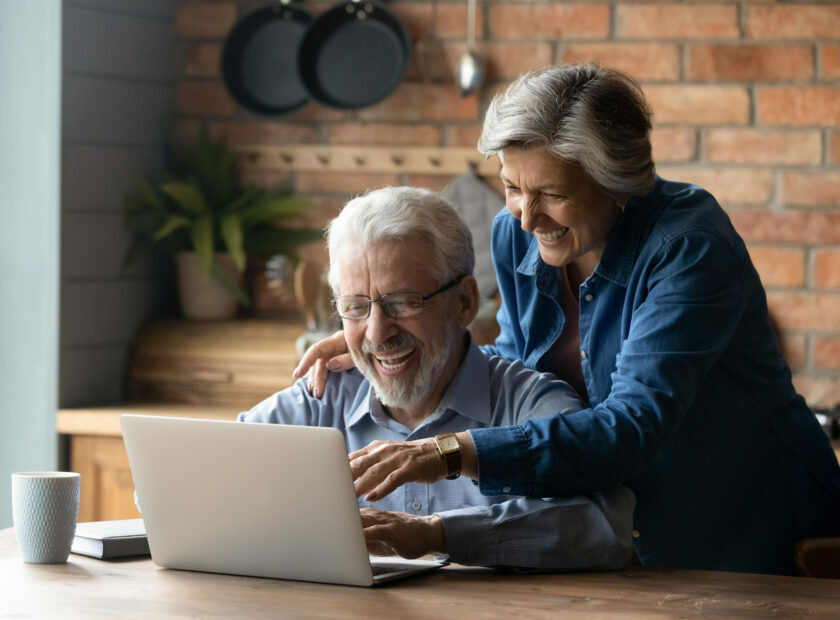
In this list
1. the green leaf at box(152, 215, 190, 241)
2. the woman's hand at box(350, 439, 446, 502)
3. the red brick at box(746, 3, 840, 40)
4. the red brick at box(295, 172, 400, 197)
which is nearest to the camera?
the woman's hand at box(350, 439, 446, 502)

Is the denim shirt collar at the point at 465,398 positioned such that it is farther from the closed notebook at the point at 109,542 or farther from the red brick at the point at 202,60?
the red brick at the point at 202,60

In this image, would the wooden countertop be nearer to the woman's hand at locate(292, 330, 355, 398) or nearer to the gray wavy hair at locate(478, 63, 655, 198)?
the woman's hand at locate(292, 330, 355, 398)

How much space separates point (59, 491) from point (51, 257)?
Result: 170 centimetres

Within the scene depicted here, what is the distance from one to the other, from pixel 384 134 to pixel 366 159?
0.09 m

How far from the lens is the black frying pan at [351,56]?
3439mm

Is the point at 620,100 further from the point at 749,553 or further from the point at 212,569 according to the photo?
the point at 212,569

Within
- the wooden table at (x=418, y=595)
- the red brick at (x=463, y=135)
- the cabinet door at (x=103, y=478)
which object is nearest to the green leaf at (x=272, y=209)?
the red brick at (x=463, y=135)

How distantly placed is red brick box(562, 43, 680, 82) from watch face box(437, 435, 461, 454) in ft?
6.18

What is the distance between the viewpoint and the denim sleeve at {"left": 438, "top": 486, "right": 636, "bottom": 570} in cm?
169

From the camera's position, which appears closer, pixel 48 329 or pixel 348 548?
pixel 348 548

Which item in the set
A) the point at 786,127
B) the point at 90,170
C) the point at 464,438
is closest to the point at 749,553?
the point at 464,438

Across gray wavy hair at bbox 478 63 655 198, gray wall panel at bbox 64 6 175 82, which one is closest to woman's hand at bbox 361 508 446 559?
gray wavy hair at bbox 478 63 655 198

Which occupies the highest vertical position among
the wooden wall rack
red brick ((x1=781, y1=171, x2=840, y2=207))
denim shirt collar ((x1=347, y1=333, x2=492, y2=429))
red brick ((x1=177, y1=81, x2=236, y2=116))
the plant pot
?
red brick ((x1=177, y1=81, x2=236, y2=116))

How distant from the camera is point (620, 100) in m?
1.85
